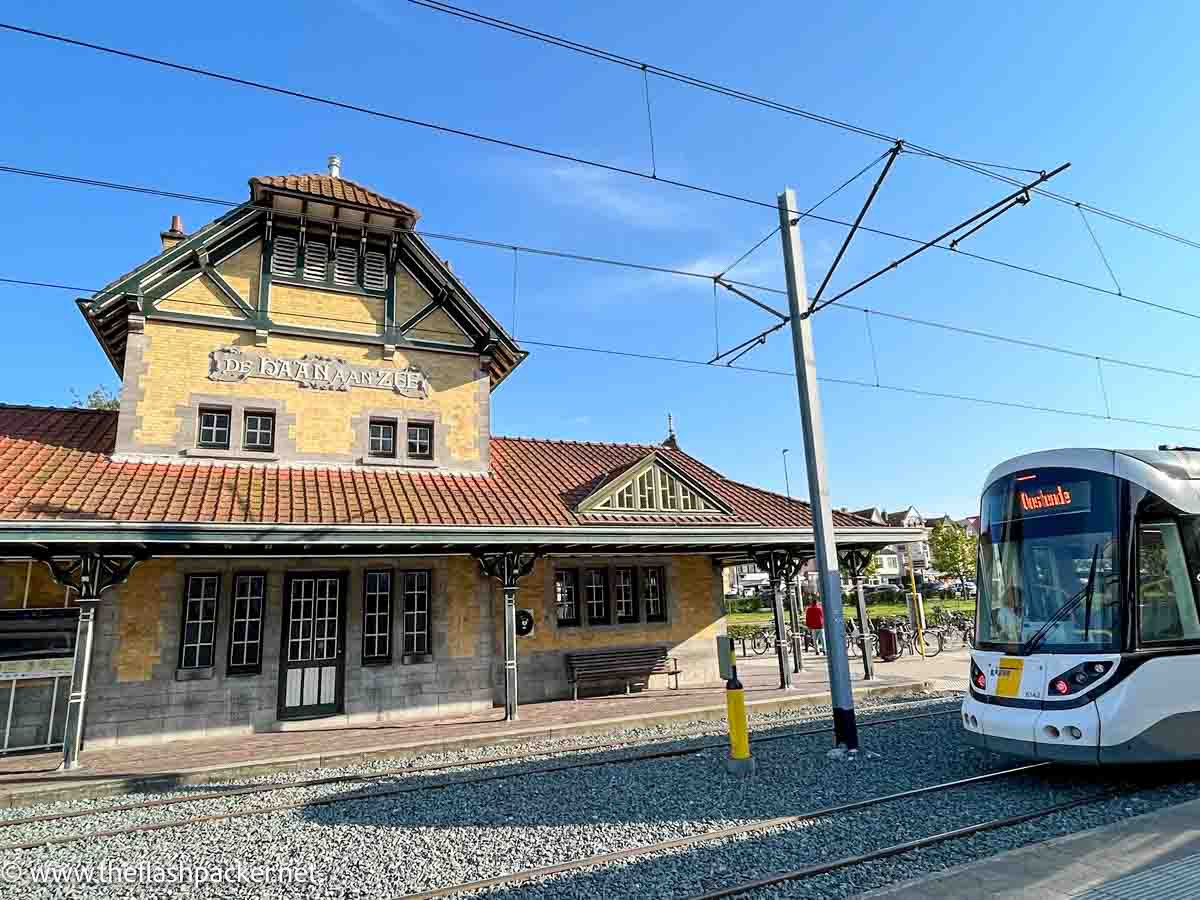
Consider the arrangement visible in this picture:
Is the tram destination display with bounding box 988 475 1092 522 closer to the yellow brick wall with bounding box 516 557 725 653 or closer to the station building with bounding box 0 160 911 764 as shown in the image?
the station building with bounding box 0 160 911 764

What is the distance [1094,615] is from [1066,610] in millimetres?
218

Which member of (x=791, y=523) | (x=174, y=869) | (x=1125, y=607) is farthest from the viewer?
(x=791, y=523)

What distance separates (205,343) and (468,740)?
8.52m

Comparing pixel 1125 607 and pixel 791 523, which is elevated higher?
pixel 791 523

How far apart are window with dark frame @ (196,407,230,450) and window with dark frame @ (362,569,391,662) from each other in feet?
11.7

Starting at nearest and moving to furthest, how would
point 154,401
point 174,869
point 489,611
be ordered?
point 174,869 < point 154,401 < point 489,611

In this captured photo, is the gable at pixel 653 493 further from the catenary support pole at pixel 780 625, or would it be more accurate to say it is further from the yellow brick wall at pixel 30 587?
the yellow brick wall at pixel 30 587

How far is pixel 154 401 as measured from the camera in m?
11.3

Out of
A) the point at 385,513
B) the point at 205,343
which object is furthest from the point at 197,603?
the point at 205,343

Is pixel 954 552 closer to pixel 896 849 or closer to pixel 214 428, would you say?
pixel 896 849

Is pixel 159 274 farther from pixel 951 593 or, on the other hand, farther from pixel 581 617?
pixel 951 593

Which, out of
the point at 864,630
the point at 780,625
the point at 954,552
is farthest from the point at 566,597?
the point at 954,552

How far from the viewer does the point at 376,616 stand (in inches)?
465

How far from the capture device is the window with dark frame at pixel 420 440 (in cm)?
1320
